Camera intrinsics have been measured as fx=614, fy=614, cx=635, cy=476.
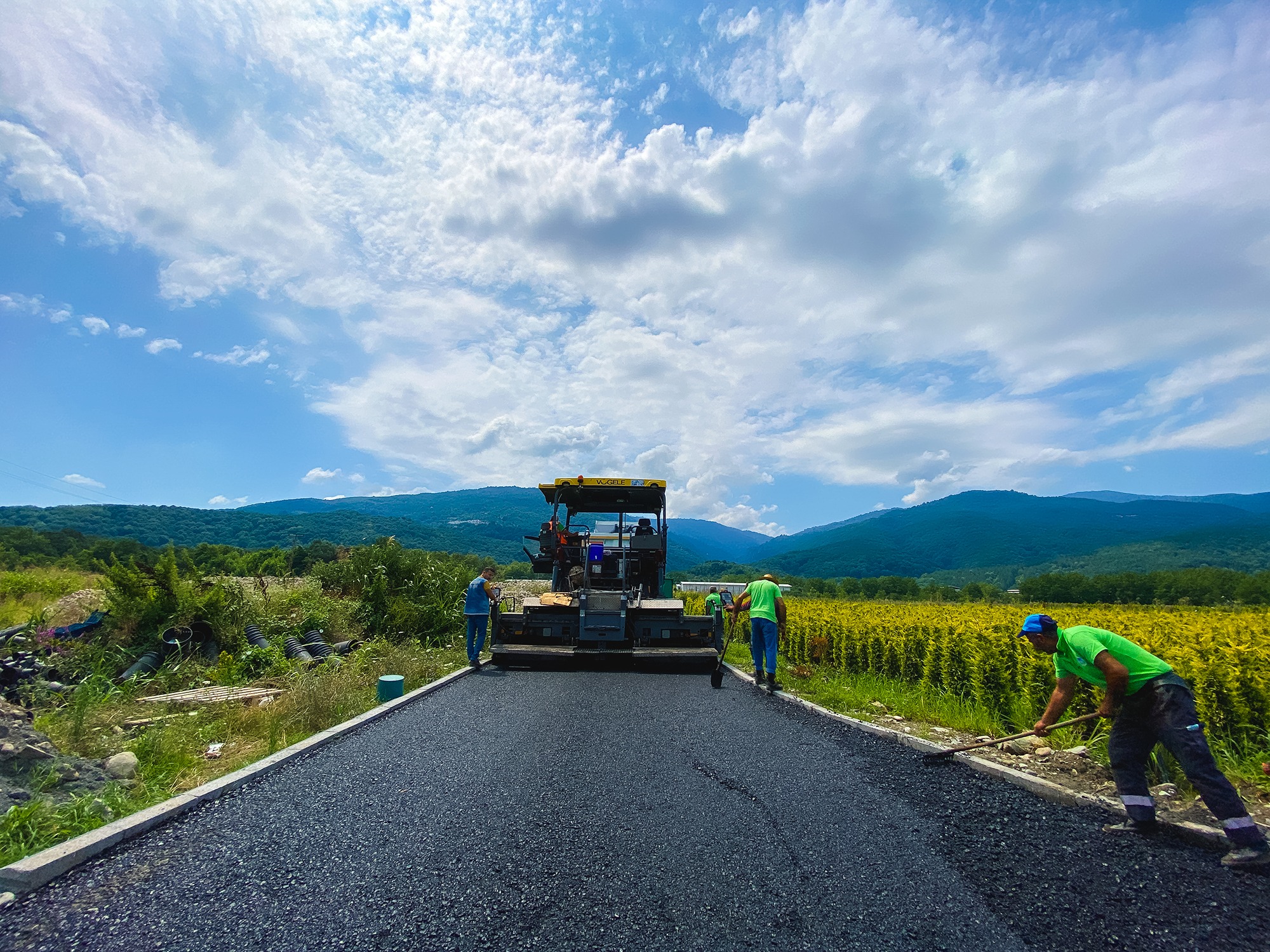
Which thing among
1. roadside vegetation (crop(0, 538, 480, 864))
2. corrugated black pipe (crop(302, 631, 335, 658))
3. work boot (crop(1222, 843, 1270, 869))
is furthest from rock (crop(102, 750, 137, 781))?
work boot (crop(1222, 843, 1270, 869))

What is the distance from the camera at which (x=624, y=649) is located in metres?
9.98

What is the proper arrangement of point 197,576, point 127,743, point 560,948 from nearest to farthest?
point 560,948 < point 127,743 < point 197,576

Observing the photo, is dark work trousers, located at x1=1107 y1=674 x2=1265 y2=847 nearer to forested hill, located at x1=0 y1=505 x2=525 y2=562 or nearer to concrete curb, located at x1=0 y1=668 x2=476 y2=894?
concrete curb, located at x1=0 y1=668 x2=476 y2=894

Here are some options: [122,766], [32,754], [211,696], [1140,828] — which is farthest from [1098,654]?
[211,696]

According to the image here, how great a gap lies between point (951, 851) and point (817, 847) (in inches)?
30.1

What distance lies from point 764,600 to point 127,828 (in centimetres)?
693

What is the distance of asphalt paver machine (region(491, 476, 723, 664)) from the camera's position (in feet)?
32.5

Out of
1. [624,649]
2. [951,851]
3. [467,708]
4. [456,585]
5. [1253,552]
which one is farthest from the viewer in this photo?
[1253,552]

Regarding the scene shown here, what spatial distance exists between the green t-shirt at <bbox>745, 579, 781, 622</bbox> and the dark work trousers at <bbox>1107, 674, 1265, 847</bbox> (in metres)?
4.67

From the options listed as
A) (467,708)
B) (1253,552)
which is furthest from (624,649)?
(1253,552)

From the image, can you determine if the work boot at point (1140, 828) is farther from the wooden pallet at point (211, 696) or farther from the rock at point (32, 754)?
the wooden pallet at point (211, 696)

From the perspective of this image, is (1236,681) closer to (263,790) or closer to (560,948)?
(560,948)

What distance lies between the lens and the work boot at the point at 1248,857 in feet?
10.7

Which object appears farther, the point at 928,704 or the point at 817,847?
the point at 928,704
